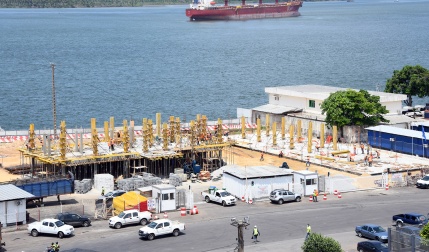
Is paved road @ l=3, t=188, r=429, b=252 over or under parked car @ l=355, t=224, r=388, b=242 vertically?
under

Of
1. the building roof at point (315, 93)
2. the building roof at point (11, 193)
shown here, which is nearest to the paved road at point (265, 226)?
the building roof at point (11, 193)

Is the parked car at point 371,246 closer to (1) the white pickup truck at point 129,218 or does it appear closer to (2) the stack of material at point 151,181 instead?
(1) the white pickup truck at point 129,218

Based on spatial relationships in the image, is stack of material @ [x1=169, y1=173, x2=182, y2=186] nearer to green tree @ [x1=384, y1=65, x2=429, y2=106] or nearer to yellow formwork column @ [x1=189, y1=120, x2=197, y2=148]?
yellow formwork column @ [x1=189, y1=120, x2=197, y2=148]

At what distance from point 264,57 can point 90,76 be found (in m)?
45.2

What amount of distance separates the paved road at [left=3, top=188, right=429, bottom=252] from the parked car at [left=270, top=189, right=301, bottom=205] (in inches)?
18.1

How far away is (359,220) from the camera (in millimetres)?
43688

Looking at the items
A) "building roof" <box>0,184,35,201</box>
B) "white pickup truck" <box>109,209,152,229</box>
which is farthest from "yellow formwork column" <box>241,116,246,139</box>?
"building roof" <box>0,184,35,201</box>

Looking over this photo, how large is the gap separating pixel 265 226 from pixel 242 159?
66.2 feet

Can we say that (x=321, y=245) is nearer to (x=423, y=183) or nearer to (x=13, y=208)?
(x=13, y=208)

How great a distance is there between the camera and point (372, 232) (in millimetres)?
39625

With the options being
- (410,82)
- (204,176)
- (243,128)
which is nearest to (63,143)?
(204,176)

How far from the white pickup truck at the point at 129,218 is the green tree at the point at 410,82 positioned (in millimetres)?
48309

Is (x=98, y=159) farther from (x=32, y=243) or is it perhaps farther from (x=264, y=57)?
(x=264, y=57)

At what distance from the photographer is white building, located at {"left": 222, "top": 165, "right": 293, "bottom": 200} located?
48.5m
